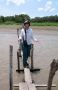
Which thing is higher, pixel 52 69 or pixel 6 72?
pixel 52 69

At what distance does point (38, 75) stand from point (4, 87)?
1992mm

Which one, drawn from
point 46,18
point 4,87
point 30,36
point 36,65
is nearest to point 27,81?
→ point 4,87

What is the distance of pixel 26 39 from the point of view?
12.6m

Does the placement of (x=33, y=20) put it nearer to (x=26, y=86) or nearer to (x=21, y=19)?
(x=21, y=19)

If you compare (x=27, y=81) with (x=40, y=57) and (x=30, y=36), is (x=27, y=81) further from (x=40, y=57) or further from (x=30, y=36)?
(x=40, y=57)

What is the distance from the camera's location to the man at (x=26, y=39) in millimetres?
12383

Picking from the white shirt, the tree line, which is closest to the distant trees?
the tree line

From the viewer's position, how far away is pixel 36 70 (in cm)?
1335

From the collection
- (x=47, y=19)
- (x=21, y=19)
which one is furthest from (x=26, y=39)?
(x=47, y=19)

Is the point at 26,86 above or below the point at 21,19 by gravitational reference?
above

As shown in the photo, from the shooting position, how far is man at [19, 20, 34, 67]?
1238 cm

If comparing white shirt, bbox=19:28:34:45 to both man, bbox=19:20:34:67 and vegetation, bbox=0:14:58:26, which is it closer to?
man, bbox=19:20:34:67

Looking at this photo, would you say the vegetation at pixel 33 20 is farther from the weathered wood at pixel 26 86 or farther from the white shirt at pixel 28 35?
the weathered wood at pixel 26 86

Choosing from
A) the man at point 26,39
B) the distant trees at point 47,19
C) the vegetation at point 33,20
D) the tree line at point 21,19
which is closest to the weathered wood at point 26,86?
the man at point 26,39
